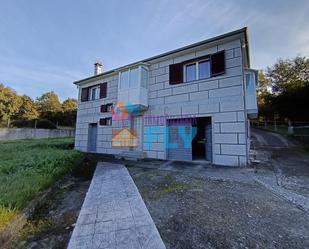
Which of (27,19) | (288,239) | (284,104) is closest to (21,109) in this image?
(27,19)

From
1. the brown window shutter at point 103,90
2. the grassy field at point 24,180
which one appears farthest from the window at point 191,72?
the grassy field at point 24,180

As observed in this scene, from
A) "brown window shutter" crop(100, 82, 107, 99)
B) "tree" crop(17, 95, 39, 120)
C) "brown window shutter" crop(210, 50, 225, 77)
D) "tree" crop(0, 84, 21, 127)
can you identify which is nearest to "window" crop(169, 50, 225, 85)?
"brown window shutter" crop(210, 50, 225, 77)

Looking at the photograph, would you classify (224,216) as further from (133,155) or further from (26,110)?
(26,110)

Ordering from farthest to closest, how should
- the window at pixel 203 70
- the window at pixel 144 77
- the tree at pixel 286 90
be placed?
the tree at pixel 286 90
the window at pixel 144 77
the window at pixel 203 70

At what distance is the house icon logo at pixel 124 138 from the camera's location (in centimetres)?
919

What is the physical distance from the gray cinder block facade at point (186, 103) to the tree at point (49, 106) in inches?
919

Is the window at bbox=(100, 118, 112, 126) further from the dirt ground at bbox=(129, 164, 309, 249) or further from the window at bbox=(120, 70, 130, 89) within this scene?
the dirt ground at bbox=(129, 164, 309, 249)

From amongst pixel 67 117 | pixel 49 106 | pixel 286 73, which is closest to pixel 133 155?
pixel 67 117

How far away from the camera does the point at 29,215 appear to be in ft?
8.86

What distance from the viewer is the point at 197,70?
299 inches

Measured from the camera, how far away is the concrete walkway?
1.93 meters

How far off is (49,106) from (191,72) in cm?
3050

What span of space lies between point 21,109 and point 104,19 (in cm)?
2485

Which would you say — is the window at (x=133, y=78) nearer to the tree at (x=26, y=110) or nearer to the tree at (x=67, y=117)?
the tree at (x=26, y=110)
